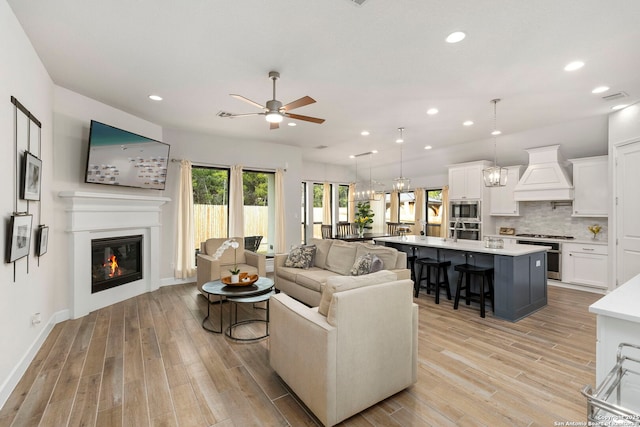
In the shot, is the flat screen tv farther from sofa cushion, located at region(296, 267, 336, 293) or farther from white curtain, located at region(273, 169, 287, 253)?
sofa cushion, located at region(296, 267, 336, 293)

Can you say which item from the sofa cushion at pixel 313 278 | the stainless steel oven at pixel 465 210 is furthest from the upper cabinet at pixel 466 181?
the sofa cushion at pixel 313 278

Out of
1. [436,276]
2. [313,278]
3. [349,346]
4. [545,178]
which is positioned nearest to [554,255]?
[545,178]

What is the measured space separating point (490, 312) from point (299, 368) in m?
3.27

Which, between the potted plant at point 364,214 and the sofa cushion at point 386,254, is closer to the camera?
the sofa cushion at point 386,254

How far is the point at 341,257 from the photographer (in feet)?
15.0

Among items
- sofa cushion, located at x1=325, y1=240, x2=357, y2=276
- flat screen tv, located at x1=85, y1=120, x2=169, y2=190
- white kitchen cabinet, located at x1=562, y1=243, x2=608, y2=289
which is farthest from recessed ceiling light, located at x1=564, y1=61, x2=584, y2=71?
flat screen tv, located at x1=85, y1=120, x2=169, y2=190

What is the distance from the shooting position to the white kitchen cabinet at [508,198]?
6535 millimetres

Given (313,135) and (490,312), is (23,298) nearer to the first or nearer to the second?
(313,135)

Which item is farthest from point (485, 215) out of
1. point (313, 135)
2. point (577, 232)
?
point (313, 135)

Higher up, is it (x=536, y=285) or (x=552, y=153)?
(x=552, y=153)

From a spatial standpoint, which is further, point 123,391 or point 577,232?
point 577,232

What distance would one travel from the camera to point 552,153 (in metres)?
5.84

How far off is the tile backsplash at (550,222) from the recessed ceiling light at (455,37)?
17.1ft

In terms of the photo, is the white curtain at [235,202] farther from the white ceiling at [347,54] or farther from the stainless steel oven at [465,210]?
the stainless steel oven at [465,210]
